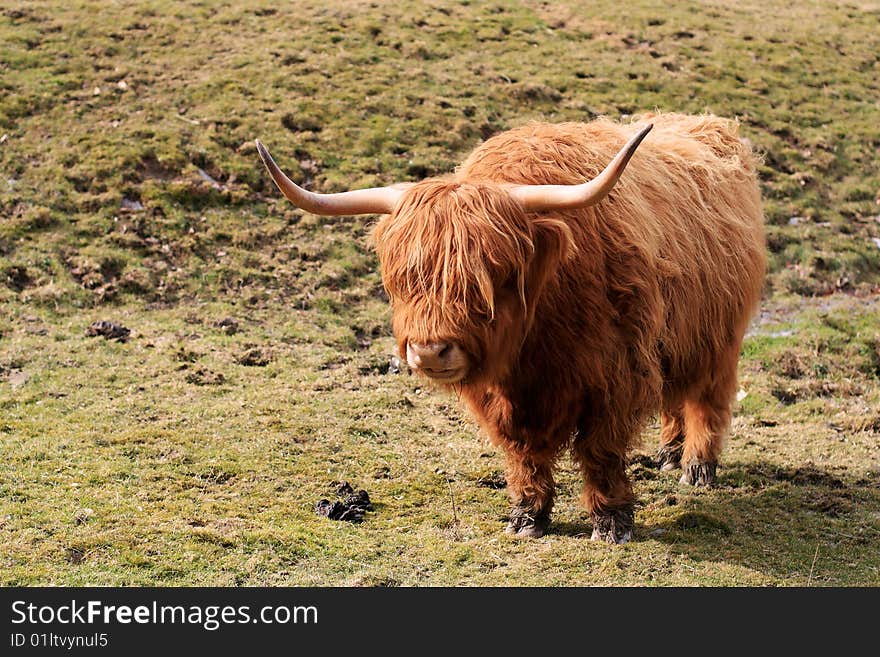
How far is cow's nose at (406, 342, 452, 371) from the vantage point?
14.0 feet

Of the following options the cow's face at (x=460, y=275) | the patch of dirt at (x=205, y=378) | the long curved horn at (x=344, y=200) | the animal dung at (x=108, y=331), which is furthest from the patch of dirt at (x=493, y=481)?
the animal dung at (x=108, y=331)

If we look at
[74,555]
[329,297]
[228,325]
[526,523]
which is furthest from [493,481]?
[329,297]

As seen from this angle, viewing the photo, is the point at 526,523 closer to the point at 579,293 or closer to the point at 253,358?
the point at 579,293

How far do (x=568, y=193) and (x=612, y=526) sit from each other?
1.87m

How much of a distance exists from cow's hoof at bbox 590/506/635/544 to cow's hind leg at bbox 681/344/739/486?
1277mm

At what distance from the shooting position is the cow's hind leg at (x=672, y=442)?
6.74m

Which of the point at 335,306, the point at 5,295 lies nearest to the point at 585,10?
the point at 335,306

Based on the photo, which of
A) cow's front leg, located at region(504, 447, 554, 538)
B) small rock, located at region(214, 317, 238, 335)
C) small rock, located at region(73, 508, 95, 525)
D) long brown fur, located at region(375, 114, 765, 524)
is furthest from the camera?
small rock, located at region(214, 317, 238, 335)

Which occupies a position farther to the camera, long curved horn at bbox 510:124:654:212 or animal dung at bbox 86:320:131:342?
animal dung at bbox 86:320:131:342

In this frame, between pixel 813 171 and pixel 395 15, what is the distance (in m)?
7.37

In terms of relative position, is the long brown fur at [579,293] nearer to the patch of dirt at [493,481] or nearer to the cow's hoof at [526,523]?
the cow's hoof at [526,523]

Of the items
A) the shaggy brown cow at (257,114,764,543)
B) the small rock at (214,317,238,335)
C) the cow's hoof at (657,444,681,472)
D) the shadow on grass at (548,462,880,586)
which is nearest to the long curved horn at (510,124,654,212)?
the shaggy brown cow at (257,114,764,543)

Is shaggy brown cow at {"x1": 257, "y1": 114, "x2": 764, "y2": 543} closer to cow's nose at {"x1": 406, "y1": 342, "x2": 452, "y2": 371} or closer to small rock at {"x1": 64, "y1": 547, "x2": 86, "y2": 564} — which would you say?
cow's nose at {"x1": 406, "y1": 342, "x2": 452, "y2": 371}

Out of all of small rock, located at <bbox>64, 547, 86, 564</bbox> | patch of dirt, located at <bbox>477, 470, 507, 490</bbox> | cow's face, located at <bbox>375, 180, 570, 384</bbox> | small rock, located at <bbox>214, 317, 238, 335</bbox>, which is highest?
cow's face, located at <bbox>375, 180, 570, 384</bbox>
